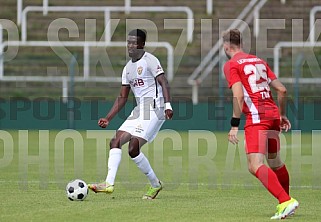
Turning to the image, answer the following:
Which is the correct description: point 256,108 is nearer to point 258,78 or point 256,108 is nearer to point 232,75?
point 258,78

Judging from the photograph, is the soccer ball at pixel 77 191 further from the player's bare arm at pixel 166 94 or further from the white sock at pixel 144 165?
the player's bare arm at pixel 166 94

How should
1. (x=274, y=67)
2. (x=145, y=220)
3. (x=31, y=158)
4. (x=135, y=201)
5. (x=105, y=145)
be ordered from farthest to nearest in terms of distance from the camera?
(x=274, y=67) → (x=105, y=145) → (x=31, y=158) → (x=135, y=201) → (x=145, y=220)

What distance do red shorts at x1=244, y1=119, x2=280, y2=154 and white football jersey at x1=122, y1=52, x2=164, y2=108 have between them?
225 cm

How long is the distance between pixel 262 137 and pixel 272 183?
54cm

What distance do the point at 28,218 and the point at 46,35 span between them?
21.9 metres

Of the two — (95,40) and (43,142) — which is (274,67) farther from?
(43,142)

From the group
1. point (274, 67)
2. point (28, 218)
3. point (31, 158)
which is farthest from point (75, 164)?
point (274, 67)

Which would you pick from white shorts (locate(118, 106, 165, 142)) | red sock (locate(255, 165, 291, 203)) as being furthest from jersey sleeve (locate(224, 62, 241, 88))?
white shorts (locate(118, 106, 165, 142))

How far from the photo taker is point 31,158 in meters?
19.3

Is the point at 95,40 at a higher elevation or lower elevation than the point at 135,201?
higher

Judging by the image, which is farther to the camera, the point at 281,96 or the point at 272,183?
the point at 281,96

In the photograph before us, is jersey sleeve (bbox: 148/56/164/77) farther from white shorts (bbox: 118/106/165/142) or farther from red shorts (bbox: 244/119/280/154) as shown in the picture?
red shorts (bbox: 244/119/280/154)

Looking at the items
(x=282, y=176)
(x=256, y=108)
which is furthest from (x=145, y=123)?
(x=256, y=108)

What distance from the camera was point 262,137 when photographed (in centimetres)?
1066
